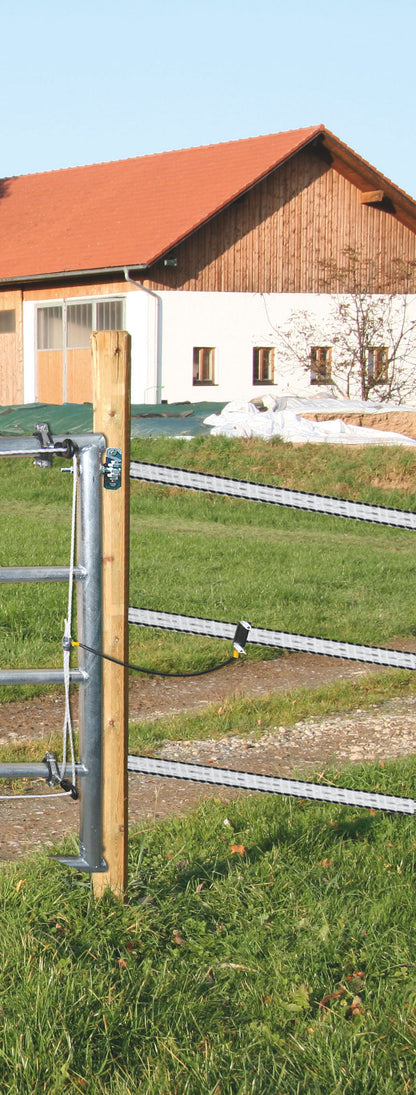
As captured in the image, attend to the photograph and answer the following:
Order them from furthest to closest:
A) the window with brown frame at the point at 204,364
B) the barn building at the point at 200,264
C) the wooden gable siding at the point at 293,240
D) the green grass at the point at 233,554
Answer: the window with brown frame at the point at 204,364 → the wooden gable siding at the point at 293,240 → the barn building at the point at 200,264 → the green grass at the point at 233,554

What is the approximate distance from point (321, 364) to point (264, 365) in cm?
149

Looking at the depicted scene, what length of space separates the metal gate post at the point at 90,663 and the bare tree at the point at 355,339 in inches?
1016

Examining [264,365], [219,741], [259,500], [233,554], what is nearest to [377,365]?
[264,365]

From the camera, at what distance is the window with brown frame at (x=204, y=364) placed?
2798 centimetres

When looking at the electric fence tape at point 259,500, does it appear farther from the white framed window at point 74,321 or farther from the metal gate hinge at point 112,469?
the white framed window at point 74,321

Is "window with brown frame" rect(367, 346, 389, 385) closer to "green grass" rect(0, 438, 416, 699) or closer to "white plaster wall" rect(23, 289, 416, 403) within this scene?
"white plaster wall" rect(23, 289, 416, 403)

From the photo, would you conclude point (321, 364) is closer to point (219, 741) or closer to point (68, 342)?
point (68, 342)

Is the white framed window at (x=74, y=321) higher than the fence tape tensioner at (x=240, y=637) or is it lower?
higher

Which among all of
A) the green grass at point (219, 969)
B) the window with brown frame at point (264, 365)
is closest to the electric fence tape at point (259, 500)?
the green grass at point (219, 969)

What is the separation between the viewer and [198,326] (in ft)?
90.8

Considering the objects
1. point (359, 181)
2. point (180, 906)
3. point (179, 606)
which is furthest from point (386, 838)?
point (359, 181)

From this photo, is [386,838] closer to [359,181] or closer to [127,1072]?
[127,1072]

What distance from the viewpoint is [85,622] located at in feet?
10.7

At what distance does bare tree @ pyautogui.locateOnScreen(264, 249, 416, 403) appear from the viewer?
95.3ft
